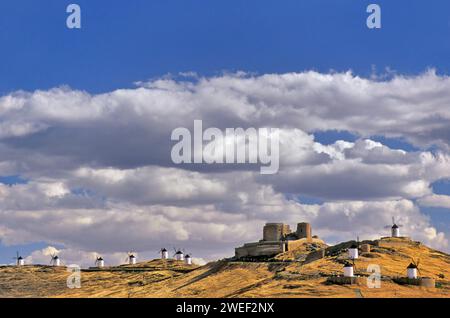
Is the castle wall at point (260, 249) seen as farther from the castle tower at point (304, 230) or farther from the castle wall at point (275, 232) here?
the castle tower at point (304, 230)

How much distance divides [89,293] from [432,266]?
5904 centimetres

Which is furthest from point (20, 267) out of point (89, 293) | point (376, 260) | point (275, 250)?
point (376, 260)

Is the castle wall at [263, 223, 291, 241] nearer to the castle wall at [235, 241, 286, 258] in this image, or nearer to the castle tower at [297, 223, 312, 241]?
the castle tower at [297, 223, 312, 241]

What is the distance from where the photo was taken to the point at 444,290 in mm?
90312

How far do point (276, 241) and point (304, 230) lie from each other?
21.0ft

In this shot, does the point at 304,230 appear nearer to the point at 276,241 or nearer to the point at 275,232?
the point at 275,232

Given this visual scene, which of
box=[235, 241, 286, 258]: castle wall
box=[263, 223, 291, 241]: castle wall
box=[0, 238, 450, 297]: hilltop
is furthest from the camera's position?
box=[263, 223, 291, 241]: castle wall

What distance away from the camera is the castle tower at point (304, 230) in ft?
464

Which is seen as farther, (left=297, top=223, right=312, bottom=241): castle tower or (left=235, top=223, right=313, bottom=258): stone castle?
(left=297, top=223, right=312, bottom=241): castle tower

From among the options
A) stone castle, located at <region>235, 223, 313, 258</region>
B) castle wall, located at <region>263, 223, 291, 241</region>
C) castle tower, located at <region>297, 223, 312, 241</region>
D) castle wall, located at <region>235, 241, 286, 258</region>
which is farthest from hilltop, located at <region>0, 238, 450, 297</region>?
castle wall, located at <region>263, 223, 291, 241</region>

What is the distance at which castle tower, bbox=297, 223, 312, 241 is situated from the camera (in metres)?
141

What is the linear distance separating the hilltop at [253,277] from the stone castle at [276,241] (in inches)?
91.6

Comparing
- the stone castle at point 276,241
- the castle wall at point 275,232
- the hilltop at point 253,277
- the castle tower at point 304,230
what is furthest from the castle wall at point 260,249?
the castle tower at point 304,230
